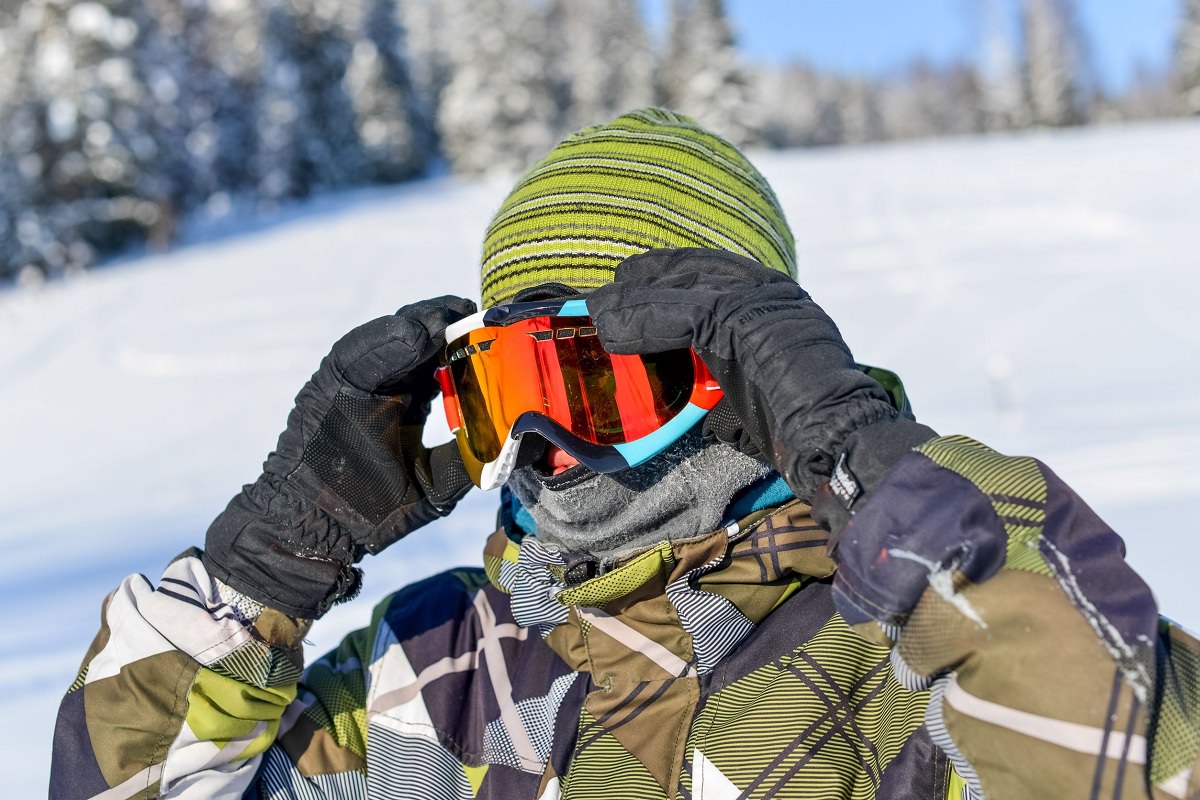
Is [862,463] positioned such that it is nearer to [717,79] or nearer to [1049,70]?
[717,79]

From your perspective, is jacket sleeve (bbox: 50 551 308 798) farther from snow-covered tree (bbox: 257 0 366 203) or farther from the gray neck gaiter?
snow-covered tree (bbox: 257 0 366 203)

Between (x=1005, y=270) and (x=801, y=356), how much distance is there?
11.3 metres

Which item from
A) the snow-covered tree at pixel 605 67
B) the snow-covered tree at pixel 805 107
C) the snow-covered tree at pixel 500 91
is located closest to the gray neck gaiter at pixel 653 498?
the snow-covered tree at pixel 500 91

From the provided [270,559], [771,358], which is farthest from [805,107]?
[771,358]

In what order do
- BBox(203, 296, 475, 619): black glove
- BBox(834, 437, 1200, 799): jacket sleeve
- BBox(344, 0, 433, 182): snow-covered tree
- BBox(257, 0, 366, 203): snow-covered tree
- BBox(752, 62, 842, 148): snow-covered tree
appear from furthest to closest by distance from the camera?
BBox(752, 62, 842, 148): snow-covered tree < BBox(344, 0, 433, 182): snow-covered tree < BBox(257, 0, 366, 203): snow-covered tree < BBox(203, 296, 475, 619): black glove < BBox(834, 437, 1200, 799): jacket sleeve

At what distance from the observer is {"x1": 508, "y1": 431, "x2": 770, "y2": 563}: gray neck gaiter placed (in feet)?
5.01

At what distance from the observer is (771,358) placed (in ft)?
4.03

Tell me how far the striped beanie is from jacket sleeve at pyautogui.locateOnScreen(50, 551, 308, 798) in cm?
71

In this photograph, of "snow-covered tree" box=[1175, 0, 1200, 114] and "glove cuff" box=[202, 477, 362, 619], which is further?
"snow-covered tree" box=[1175, 0, 1200, 114]

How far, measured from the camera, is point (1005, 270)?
37.8ft

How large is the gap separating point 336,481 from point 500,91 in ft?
112

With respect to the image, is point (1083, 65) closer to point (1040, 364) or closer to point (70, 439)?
point (1040, 364)

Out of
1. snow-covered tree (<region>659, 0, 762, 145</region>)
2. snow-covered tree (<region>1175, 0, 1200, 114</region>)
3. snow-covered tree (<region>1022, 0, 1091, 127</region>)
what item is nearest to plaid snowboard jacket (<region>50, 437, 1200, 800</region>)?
snow-covered tree (<region>659, 0, 762, 145</region>)

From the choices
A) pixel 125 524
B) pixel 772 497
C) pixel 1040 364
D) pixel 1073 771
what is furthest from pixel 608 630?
pixel 1040 364
